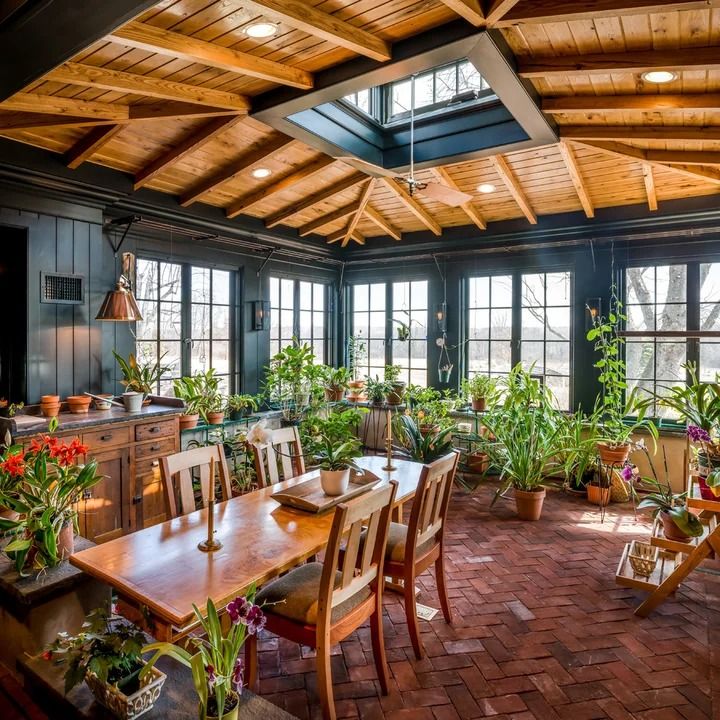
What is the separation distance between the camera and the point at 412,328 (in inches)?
257

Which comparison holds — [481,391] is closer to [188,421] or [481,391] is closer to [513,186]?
[513,186]

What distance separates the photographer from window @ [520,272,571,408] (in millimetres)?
5457

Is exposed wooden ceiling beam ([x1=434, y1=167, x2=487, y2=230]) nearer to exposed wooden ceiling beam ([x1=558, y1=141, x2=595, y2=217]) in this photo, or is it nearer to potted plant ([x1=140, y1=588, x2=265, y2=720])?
exposed wooden ceiling beam ([x1=558, y1=141, x2=595, y2=217])

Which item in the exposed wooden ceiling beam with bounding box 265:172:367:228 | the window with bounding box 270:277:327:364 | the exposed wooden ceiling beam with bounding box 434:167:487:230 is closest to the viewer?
the exposed wooden ceiling beam with bounding box 434:167:487:230

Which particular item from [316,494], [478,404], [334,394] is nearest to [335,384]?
[334,394]

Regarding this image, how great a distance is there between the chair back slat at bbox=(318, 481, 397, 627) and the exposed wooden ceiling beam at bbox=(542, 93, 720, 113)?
2582 mm

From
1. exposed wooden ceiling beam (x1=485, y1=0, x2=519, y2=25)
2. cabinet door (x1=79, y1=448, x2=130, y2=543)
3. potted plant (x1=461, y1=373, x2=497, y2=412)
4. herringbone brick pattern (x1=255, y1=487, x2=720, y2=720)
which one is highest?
exposed wooden ceiling beam (x1=485, y1=0, x2=519, y2=25)

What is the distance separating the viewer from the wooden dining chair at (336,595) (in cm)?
192

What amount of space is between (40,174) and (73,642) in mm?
3257

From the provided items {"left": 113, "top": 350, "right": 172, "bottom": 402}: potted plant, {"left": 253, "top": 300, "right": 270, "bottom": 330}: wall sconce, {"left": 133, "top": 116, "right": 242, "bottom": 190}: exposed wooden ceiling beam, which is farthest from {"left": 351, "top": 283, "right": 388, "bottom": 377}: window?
{"left": 133, "top": 116, "right": 242, "bottom": 190}: exposed wooden ceiling beam

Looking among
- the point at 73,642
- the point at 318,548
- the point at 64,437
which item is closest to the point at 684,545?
the point at 318,548

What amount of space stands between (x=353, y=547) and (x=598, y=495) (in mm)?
3502

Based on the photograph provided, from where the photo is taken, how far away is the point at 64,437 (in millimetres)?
3275

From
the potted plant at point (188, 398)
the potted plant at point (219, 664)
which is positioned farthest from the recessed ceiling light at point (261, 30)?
the potted plant at point (188, 398)
